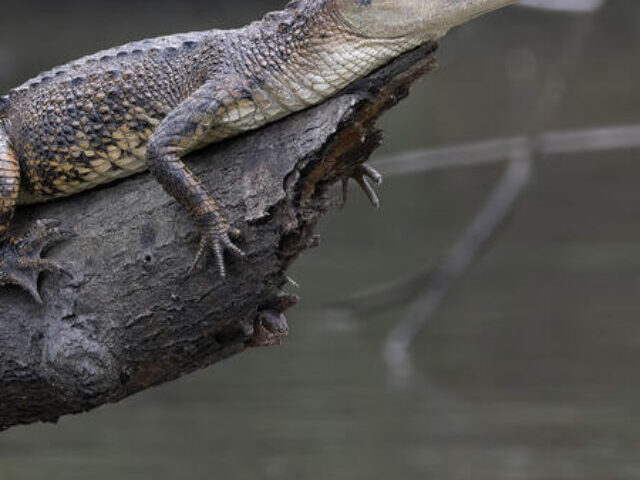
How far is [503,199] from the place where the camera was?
739cm

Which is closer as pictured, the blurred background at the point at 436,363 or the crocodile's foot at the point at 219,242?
the crocodile's foot at the point at 219,242

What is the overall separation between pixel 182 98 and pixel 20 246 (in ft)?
2.19

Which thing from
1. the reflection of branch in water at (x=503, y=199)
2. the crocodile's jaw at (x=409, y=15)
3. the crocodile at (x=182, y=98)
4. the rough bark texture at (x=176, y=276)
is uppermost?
the crocodile's jaw at (x=409, y=15)

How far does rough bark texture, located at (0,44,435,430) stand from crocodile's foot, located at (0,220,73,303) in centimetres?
3

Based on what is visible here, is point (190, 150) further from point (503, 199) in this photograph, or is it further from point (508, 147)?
point (508, 147)

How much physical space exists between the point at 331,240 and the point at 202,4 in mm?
11489

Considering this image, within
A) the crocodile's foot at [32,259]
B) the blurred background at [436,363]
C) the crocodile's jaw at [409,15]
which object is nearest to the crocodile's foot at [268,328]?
the crocodile's foot at [32,259]

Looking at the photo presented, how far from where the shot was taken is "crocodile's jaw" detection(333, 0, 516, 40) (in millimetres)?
3602

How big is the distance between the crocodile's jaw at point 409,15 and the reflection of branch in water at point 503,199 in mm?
2805

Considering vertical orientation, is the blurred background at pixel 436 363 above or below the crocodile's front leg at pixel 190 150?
below

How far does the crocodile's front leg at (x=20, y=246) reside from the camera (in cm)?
394

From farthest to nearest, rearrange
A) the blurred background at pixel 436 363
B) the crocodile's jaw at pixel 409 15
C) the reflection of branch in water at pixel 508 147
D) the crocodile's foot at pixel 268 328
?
the blurred background at pixel 436 363, the reflection of branch in water at pixel 508 147, the crocodile's foot at pixel 268 328, the crocodile's jaw at pixel 409 15

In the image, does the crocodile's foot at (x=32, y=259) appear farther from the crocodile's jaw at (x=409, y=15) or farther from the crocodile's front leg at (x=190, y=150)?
the crocodile's jaw at (x=409, y=15)

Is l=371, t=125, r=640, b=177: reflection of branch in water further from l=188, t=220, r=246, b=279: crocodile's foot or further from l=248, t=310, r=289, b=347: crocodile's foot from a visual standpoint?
l=188, t=220, r=246, b=279: crocodile's foot
